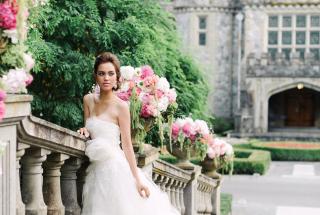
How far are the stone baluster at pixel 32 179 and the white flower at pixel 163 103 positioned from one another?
2.08 m

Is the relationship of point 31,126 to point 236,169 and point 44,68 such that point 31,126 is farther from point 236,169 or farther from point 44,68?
point 236,169

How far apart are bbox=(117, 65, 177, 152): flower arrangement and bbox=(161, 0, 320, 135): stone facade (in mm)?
23893

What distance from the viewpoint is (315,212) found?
48.1 feet

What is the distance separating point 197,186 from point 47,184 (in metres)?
5.14

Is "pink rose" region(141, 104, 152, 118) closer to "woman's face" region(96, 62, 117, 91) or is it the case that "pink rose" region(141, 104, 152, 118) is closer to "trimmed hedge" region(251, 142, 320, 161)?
"woman's face" region(96, 62, 117, 91)

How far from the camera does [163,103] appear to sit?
256 inches

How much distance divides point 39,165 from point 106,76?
0.98 meters

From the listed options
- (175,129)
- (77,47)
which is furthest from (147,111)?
(77,47)

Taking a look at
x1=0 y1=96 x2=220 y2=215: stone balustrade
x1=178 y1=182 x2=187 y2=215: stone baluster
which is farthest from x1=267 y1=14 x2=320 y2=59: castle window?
x1=0 y1=96 x2=220 y2=215: stone balustrade

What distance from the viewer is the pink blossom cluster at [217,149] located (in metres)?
10.7

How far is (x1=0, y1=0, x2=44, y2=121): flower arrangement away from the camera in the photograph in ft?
11.6

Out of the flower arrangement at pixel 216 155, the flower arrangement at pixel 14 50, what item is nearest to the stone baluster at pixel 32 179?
the flower arrangement at pixel 14 50

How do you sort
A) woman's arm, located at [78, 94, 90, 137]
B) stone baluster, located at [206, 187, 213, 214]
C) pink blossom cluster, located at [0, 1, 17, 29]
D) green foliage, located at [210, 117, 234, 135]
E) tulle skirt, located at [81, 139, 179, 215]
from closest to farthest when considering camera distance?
pink blossom cluster, located at [0, 1, 17, 29]
tulle skirt, located at [81, 139, 179, 215]
woman's arm, located at [78, 94, 90, 137]
stone baluster, located at [206, 187, 213, 214]
green foliage, located at [210, 117, 234, 135]

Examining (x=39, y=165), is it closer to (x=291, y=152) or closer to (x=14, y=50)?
(x=14, y=50)
